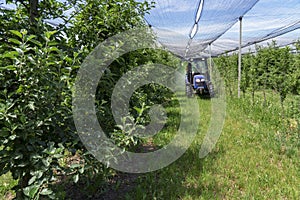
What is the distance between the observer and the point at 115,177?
2.96 metres

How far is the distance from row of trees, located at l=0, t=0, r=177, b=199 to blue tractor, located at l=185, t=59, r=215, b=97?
7.84 m

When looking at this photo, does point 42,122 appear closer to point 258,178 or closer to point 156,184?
point 156,184

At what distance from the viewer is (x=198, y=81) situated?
990 centimetres

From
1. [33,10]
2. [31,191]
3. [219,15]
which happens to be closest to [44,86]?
[31,191]

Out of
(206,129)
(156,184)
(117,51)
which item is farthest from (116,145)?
(206,129)

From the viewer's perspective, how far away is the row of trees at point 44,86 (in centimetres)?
156

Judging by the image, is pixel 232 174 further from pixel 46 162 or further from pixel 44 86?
pixel 44 86

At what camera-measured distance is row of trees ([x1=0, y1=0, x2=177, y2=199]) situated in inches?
61.5

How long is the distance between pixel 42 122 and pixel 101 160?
0.51 meters

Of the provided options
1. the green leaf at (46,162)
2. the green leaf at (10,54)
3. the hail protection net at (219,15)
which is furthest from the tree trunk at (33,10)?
the hail protection net at (219,15)

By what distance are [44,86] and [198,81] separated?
8.67 m

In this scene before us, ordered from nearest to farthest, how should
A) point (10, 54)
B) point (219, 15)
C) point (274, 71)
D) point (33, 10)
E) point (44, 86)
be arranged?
point (10, 54) → point (44, 86) → point (33, 10) → point (219, 15) → point (274, 71)

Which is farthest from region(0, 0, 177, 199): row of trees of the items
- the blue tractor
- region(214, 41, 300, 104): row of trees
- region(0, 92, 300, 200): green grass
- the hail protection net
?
the blue tractor

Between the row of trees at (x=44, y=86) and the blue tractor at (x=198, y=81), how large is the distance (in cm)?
784
